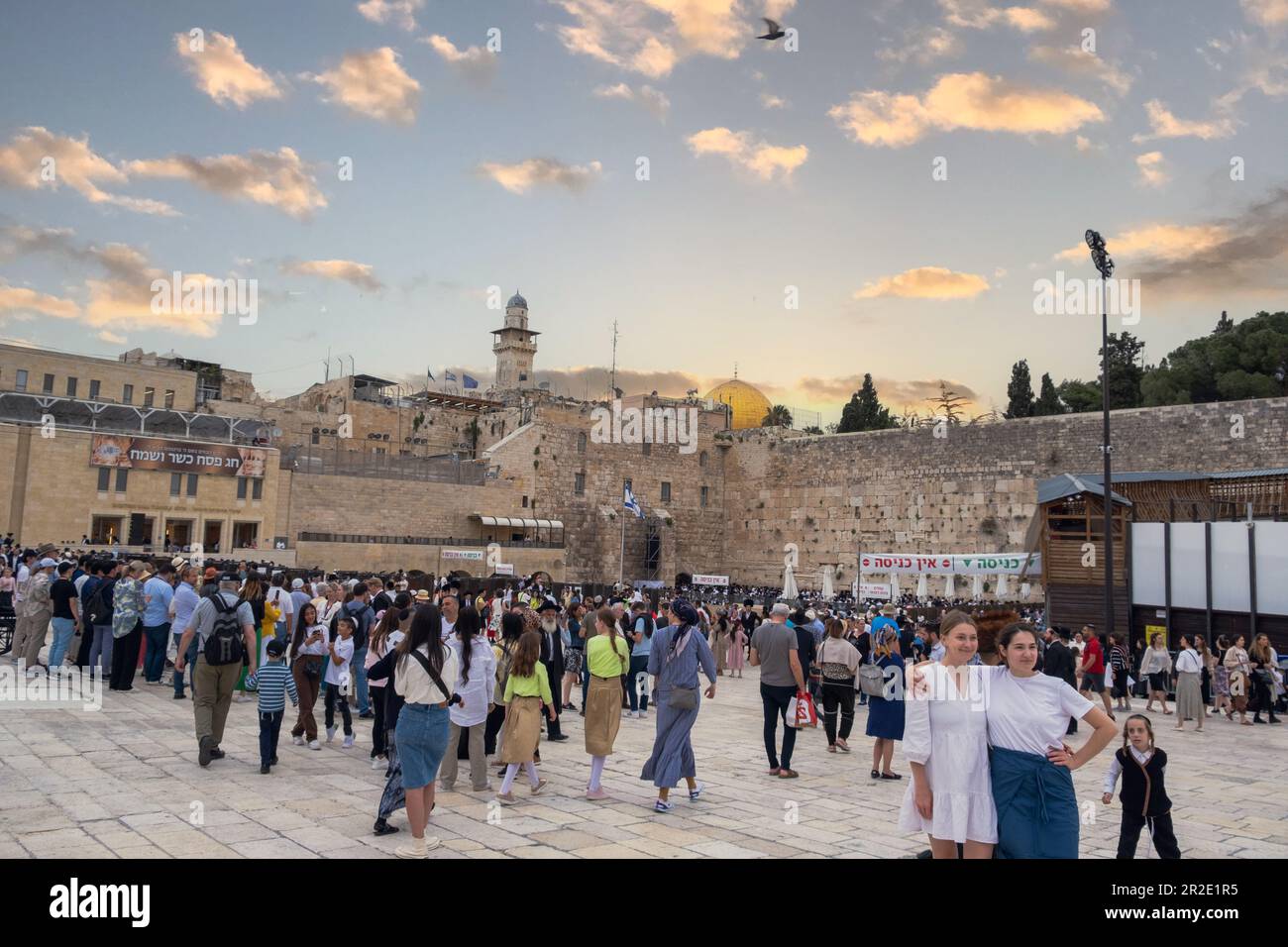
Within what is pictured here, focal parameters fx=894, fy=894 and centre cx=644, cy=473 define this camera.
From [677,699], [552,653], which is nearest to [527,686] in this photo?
[677,699]

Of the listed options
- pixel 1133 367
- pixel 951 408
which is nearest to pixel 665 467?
pixel 951 408

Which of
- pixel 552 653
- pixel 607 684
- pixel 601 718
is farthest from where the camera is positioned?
pixel 552 653

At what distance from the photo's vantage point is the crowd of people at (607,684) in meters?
3.55

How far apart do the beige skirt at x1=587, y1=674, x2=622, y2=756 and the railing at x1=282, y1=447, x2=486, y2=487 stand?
26540mm

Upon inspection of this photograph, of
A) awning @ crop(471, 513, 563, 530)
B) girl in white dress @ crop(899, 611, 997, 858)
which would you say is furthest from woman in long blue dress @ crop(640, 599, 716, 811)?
awning @ crop(471, 513, 563, 530)

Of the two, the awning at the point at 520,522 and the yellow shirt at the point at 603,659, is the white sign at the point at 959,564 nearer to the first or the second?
the awning at the point at 520,522

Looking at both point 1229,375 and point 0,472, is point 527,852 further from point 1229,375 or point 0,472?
point 1229,375

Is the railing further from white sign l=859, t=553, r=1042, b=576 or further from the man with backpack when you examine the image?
the man with backpack

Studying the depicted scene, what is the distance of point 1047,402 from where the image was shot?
147 ft

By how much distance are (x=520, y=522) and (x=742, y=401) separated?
26.8 metres

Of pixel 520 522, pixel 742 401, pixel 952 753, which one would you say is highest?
pixel 742 401

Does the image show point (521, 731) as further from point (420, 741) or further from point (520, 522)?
point (520, 522)

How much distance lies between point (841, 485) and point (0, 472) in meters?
29.6

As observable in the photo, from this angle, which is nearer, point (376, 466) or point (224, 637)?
point (224, 637)
